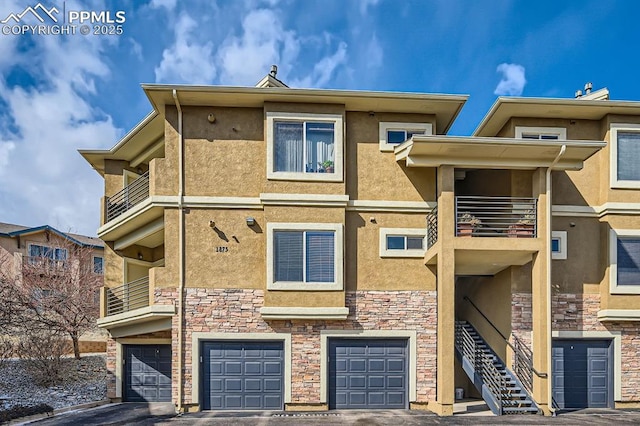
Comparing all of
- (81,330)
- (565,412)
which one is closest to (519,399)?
(565,412)

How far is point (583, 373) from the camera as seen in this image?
1220cm

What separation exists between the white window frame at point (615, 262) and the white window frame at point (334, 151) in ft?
25.0

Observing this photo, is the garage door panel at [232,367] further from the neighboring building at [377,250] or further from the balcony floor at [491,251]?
the balcony floor at [491,251]

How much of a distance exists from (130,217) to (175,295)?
9.81 feet

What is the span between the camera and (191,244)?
38.9ft

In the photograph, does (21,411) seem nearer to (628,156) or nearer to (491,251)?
(491,251)

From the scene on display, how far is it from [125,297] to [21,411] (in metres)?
4.21

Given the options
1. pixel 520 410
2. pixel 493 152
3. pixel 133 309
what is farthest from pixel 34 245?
pixel 520 410

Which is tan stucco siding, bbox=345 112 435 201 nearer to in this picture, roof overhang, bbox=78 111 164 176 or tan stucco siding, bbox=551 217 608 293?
tan stucco siding, bbox=551 217 608 293

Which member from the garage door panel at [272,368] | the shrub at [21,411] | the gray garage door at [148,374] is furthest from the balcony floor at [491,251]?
the shrub at [21,411]

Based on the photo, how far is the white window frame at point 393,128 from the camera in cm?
1237

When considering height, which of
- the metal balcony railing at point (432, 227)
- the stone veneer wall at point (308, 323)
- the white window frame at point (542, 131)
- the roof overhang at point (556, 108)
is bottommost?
the stone veneer wall at point (308, 323)

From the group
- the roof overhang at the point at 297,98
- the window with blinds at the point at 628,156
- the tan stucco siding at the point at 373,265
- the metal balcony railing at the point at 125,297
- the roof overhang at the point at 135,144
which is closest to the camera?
the roof overhang at the point at 297,98

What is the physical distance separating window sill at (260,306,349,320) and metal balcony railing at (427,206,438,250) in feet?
9.62
